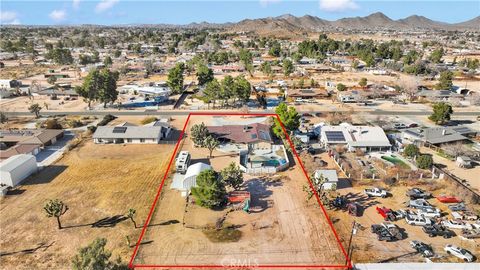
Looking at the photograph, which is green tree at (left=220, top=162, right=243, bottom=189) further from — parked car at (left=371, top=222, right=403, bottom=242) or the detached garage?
the detached garage

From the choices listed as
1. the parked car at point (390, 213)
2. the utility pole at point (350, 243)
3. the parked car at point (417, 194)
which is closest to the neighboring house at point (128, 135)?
the utility pole at point (350, 243)

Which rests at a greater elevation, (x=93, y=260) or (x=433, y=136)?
(x=93, y=260)

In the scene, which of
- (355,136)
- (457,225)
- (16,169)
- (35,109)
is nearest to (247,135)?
(355,136)

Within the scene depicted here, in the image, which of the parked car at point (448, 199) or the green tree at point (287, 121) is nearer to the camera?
the parked car at point (448, 199)

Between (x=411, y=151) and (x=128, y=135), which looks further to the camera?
(x=128, y=135)

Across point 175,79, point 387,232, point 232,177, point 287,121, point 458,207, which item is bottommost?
point 387,232

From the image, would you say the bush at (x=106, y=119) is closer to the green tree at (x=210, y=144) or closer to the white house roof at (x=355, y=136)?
the green tree at (x=210, y=144)

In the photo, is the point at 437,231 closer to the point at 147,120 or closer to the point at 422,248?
the point at 422,248
